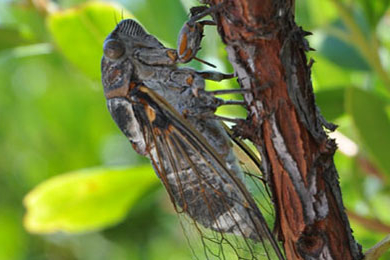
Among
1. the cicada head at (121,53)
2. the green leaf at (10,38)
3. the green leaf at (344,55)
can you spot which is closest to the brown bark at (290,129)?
the cicada head at (121,53)

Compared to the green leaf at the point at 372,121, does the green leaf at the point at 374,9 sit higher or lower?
higher

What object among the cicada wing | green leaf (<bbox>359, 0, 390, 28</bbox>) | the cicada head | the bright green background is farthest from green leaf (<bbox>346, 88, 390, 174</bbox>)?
the cicada head

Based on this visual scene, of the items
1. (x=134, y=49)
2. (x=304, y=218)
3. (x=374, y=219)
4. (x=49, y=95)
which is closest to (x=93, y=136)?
(x=49, y=95)

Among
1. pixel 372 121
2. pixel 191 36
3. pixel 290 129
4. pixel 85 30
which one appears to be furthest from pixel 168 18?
pixel 290 129

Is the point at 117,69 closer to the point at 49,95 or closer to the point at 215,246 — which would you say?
the point at 215,246

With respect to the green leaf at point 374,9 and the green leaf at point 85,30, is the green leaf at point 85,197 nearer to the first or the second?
the green leaf at point 85,30

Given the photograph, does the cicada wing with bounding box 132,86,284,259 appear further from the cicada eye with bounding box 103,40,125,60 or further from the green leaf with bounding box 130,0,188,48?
the green leaf with bounding box 130,0,188,48

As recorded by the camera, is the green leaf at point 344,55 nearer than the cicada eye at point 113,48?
No
